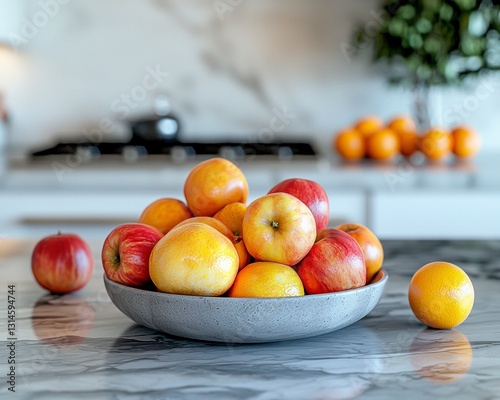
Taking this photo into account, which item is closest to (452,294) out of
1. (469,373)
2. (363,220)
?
(469,373)

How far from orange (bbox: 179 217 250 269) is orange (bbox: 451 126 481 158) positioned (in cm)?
181

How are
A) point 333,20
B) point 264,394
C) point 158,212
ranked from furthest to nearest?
point 333,20, point 158,212, point 264,394

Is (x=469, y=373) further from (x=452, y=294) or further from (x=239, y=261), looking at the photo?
(x=239, y=261)

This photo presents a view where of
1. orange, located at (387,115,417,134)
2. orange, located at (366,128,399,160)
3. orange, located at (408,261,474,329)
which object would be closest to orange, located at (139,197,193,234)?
orange, located at (408,261,474,329)

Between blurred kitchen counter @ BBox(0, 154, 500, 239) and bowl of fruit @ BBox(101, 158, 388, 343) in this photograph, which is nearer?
bowl of fruit @ BBox(101, 158, 388, 343)

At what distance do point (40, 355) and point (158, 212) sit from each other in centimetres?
27

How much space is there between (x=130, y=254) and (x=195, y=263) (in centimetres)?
10

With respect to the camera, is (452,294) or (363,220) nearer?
(452,294)

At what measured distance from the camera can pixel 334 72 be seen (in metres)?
2.89

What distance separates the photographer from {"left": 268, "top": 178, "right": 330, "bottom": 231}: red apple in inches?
36.5

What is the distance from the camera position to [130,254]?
867 mm

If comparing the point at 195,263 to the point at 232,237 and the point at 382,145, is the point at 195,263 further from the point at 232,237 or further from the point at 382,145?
the point at 382,145

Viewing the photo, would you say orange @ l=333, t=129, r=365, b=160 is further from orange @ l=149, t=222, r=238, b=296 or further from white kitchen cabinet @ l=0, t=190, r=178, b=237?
orange @ l=149, t=222, r=238, b=296

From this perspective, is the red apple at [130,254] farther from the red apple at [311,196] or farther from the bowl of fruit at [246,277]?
the red apple at [311,196]
